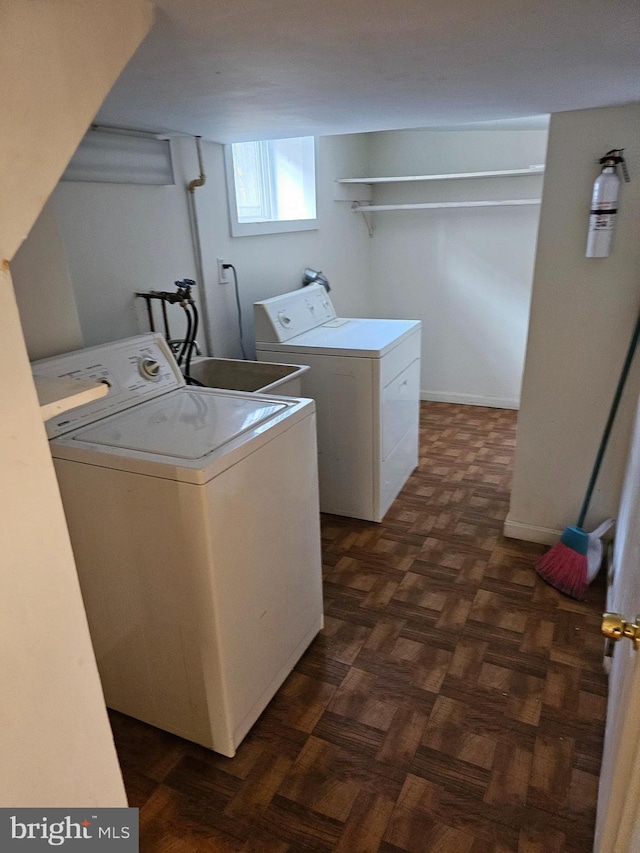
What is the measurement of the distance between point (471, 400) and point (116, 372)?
3152 millimetres

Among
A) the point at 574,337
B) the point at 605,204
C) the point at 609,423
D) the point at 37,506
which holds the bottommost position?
the point at 609,423

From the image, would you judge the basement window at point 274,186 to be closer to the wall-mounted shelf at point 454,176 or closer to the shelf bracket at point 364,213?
the wall-mounted shelf at point 454,176

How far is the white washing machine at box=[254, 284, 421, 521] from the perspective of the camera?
8.29ft

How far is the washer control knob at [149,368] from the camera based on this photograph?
1.83 metres

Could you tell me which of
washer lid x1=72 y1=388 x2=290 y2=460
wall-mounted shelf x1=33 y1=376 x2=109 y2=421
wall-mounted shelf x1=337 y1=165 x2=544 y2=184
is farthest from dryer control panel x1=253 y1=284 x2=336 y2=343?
wall-mounted shelf x1=33 y1=376 x2=109 y2=421

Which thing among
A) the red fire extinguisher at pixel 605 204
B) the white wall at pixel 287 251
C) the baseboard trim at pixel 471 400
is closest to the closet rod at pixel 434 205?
the white wall at pixel 287 251

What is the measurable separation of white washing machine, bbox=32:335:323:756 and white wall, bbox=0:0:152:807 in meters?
0.58

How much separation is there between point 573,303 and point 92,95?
191cm

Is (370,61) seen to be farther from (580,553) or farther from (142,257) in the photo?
(580,553)

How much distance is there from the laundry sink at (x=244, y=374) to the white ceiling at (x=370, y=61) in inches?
36.5

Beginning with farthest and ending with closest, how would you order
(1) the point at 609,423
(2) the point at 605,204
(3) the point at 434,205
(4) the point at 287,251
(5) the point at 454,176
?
(3) the point at 434,205
(5) the point at 454,176
(4) the point at 287,251
(1) the point at 609,423
(2) the point at 605,204

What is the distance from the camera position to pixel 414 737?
62.2 inches

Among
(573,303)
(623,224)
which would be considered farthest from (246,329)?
(623,224)

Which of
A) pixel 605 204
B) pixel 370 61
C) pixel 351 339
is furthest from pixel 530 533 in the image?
pixel 370 61
